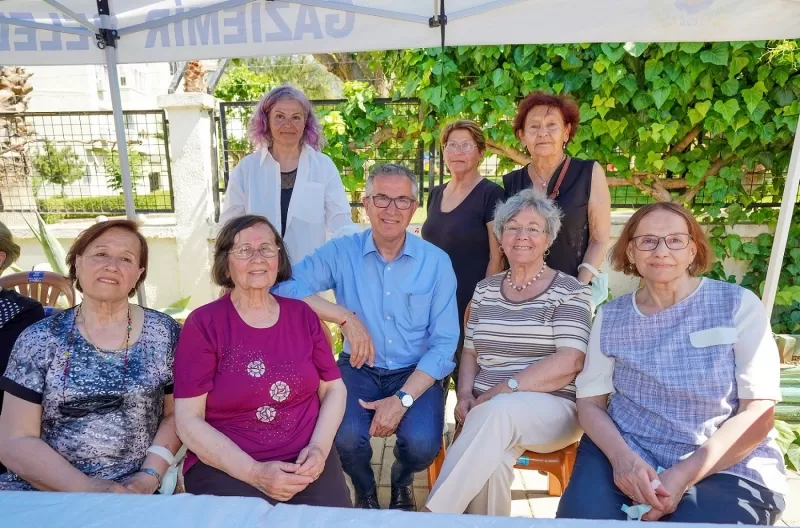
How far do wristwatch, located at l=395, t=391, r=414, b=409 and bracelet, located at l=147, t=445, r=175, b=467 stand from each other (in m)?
0.91

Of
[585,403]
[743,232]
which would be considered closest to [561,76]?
[743,232]

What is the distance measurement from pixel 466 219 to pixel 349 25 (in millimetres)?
1126

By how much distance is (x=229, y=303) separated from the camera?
6.44ft

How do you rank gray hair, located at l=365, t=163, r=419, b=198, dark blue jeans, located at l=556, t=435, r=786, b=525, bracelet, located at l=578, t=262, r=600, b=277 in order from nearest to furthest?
dark blue jeans, located at l=556, t=435, r=786, b=525 → gray hair, located at l=365, t=163, r=419, b=198 → bracelet, located at l=578, t=262, r=600, b=277

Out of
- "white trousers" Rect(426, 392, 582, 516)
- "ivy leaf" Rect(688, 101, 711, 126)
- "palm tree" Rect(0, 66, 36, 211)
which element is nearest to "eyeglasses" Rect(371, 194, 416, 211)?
"white trousers" Rect(426, 392, 582, 516)

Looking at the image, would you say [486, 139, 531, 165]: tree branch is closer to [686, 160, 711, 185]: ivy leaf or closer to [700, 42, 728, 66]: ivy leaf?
[686, 160, 711, 185]: ivy leaf

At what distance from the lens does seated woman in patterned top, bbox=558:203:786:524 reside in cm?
168

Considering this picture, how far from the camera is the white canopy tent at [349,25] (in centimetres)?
241

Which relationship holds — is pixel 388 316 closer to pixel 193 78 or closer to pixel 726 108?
pixel 726 108

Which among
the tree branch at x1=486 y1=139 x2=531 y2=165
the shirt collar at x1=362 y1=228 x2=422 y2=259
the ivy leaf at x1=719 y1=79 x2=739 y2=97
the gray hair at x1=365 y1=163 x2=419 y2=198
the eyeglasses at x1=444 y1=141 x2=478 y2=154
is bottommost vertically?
the shirt collar at x1=362 y1=228 x2=422 y2=259

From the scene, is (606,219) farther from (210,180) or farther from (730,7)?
(210,180)

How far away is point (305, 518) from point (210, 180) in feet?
16.7

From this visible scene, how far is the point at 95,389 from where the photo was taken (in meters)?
1.73

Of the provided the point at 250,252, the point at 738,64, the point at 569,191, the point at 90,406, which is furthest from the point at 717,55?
the point at 90,406
